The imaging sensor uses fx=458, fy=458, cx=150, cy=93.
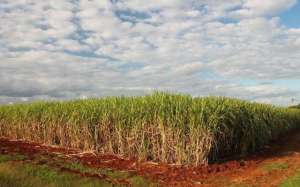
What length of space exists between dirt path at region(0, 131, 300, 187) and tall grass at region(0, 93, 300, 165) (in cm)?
51

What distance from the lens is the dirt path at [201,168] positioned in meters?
12.7

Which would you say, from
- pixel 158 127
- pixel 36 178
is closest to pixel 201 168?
pixel 158 127

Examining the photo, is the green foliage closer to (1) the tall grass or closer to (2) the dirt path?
(2) the dirt path

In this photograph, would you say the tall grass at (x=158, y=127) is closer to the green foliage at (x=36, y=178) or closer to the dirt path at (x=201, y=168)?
the dirt path at (x=201, y=168)

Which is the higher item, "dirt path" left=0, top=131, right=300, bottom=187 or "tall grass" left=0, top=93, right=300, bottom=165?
"tall grass" left=0, top=93, right=300, bottom=165

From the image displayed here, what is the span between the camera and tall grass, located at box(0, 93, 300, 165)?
14.3 metres

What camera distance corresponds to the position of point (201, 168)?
13883 mm

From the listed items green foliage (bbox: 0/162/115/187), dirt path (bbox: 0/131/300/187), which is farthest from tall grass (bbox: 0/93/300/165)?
green foliage (bbox: 0/162/115/187)

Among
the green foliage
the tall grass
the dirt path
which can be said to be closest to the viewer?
the green foliage

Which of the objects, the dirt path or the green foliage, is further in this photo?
the dirt path

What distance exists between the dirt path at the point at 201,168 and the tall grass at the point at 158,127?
51 centimetres

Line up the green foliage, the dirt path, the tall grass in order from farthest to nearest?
the tall grass < the dirt path < the green foliage

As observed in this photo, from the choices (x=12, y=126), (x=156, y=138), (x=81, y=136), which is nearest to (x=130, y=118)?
(x=156, y=138)

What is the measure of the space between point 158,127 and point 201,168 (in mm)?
1956
